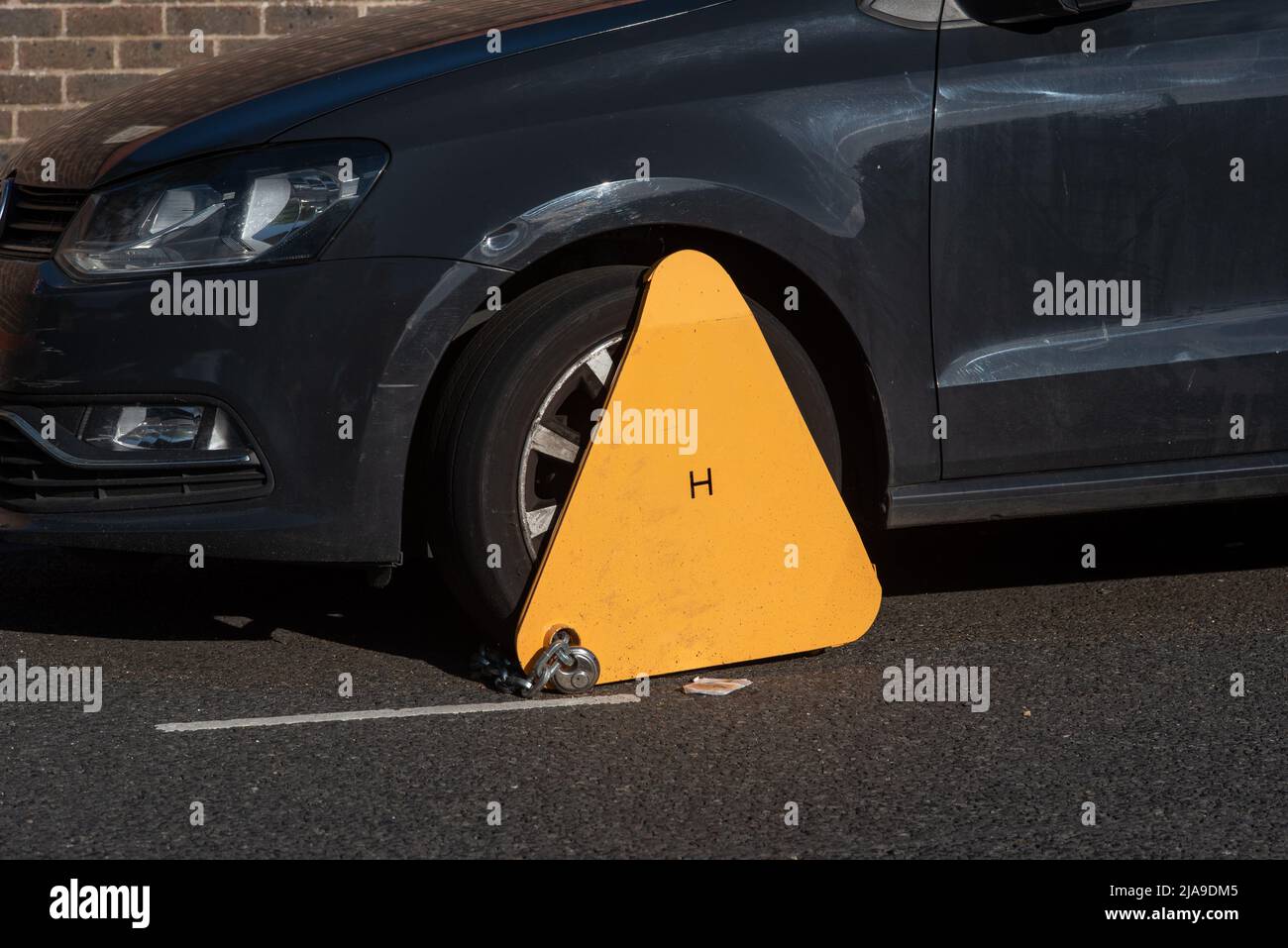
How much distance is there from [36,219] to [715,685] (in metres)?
1.92

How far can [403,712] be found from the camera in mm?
3914

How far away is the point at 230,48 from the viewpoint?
26.6 ft

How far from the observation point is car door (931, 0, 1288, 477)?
4117 mm

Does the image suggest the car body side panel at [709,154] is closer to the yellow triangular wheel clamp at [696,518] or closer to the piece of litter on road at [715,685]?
the yellow triangular wheel clamp at [696,518]

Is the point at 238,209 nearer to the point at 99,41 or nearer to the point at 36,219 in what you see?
the point at 36,219

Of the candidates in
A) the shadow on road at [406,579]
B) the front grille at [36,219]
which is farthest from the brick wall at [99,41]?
the front grille at [36,219]

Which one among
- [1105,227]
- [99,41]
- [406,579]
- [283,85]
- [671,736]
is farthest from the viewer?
[99,41]

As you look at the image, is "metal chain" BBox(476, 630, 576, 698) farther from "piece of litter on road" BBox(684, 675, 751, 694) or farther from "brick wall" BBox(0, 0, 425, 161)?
"brick wall" BBox(0, 0, 425, 161)

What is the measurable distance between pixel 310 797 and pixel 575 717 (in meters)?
0.68

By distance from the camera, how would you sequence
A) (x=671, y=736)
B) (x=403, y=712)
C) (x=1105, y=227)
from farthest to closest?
(x=1105, y=227), (x=403, y=712), (x=671, y=736)

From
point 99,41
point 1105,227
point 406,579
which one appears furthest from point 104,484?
point 99,41
